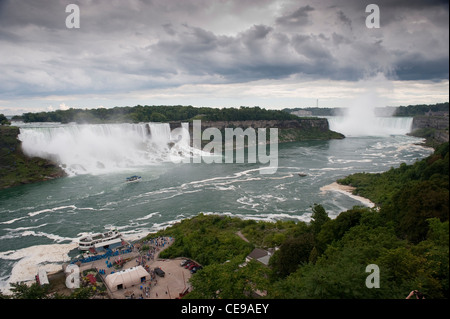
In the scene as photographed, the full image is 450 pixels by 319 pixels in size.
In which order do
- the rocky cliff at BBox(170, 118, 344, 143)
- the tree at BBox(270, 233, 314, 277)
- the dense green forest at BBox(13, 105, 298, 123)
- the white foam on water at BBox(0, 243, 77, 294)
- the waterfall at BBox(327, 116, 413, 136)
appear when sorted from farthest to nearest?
the waterfall at BBox(327, 116, 413, 136) < the rocky cliff at BBox(170, 118, 344, 143) < the dense green forest at BBox(13, 105, 298, 123) < the white foam on water at BBox(0, 243, 77, 294) < the tree at BBox(270, 233, 314, 277)

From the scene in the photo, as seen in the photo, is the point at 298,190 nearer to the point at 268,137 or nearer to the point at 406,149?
the point at 406,149

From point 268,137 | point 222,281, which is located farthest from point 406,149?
point 222,281

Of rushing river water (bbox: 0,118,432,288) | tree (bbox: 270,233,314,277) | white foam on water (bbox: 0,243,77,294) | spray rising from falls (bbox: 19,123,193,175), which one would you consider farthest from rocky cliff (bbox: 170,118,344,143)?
tree (bbox: 270,233,314,277)

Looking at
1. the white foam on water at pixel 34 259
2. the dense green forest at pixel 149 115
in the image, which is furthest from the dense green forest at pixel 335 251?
the dense green forest at pixel 149 115

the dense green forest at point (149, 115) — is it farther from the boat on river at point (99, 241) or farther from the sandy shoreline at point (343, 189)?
the boat on river at point (99, 241)

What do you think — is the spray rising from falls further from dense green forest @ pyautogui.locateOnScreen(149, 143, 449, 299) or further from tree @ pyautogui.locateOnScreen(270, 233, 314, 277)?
tree @ pyautogui.locateOnScreen(270, 233, 314, 277)
